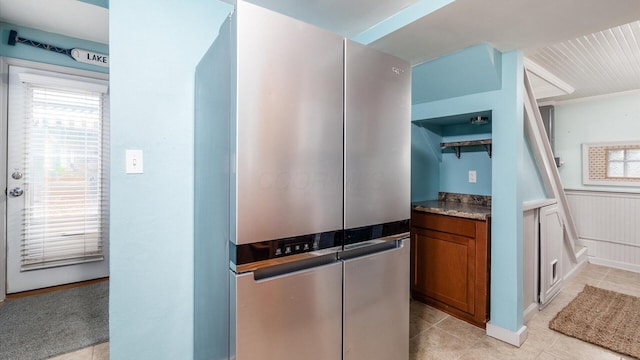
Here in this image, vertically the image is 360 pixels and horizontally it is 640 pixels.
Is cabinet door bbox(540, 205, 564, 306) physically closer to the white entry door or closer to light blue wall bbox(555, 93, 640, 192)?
light blue wall bbox(555, 93, 640, 192)

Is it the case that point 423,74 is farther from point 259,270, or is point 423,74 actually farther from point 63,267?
point 63,267

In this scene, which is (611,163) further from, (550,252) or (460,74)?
(460,74)

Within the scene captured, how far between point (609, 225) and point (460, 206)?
278cm

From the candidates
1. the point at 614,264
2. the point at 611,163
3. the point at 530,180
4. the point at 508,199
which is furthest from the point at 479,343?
the point at 611,163

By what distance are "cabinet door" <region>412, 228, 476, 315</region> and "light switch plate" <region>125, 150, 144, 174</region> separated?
225 centimetres

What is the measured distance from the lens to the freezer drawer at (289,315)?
0.99 meters

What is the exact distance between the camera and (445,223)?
8.04 ft

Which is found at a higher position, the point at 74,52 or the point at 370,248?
the point at 74,52

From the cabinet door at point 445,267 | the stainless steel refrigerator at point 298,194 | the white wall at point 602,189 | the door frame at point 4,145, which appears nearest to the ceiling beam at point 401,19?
the stainless steel refrigerator at point 298,194

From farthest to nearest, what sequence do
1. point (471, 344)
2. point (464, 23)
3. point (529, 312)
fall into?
point (529, 312), point (471, 344), point (464, 23)

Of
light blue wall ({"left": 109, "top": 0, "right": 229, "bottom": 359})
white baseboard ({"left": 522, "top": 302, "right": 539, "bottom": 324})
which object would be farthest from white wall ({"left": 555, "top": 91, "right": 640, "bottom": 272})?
light blue wall ({"left": 109, "top": 0, "right": 229, "bottom": 359})

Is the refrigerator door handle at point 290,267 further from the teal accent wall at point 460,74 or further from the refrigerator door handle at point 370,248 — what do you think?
the teal accent wall at point 460,74

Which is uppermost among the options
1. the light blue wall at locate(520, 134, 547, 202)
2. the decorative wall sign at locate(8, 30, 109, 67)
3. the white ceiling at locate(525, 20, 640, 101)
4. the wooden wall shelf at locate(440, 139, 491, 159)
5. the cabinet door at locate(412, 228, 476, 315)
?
the decorative wall sign at locate(8, 30, 109, 67)

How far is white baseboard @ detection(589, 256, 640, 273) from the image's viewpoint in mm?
3592
